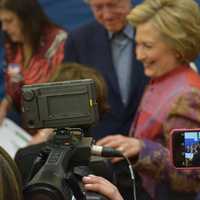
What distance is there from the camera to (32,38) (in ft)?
9.71

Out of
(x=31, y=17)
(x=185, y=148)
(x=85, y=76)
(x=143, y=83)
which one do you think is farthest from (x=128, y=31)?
(x=185, y=148)

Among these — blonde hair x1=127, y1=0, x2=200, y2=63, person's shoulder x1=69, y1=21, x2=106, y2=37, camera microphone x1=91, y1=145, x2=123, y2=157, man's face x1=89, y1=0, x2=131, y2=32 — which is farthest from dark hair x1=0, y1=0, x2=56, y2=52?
camera microphone x1=91, y1=145, x2=123, y2=157

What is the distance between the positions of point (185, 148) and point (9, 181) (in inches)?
16.9

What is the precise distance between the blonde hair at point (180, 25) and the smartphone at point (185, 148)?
0.55 m

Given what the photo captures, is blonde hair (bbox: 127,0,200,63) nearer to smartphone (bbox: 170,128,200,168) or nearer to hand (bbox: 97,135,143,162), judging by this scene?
hand (bbox: 97,135,143,162)

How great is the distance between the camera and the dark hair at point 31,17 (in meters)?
2.94

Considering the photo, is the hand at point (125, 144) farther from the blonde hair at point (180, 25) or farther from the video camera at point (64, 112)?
the video camera at point (64, 112)

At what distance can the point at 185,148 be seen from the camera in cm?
135

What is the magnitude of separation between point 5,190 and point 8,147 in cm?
158

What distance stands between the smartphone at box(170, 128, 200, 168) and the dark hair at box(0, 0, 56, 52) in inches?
65.9

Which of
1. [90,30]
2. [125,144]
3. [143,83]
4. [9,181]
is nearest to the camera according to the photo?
[9,181]

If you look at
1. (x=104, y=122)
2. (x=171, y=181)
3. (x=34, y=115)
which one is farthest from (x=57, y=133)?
(x=104, y=122)

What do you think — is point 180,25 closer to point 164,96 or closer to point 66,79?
point 164,96

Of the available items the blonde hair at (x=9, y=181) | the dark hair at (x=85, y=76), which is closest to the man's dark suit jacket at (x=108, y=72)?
the dark hair at (x=85, y=76)
